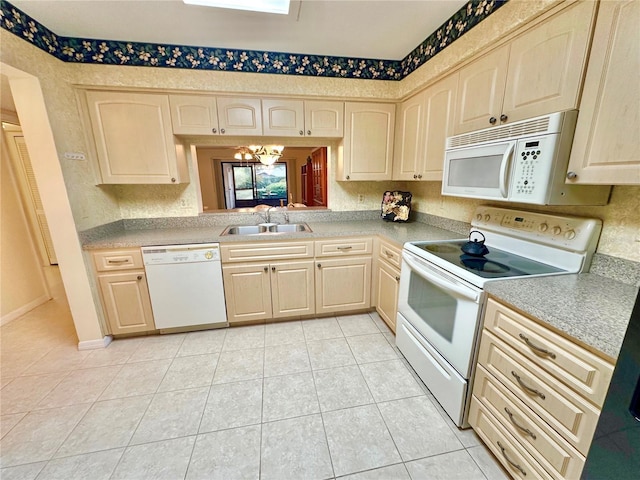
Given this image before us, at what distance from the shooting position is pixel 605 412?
76cm

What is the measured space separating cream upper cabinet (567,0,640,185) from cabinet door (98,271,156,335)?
9.44 feet

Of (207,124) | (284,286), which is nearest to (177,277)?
(284,286)

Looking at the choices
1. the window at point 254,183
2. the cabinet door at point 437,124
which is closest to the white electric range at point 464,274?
the cabinet door at point 437,124

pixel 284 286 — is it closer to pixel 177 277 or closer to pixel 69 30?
pixel 177 277

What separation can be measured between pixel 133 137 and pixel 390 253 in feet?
7.73

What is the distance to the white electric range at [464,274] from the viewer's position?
4.24 feet

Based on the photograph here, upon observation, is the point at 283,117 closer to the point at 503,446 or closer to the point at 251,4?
the point at 251,4

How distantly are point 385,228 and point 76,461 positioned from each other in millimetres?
2516

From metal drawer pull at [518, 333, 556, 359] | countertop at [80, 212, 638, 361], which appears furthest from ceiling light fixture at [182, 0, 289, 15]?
metal drawer pull at [518, 333, 556, 359]

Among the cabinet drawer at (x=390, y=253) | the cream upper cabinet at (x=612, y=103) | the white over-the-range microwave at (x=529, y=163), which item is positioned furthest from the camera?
the cabinet drawer at (x=390, y=253)

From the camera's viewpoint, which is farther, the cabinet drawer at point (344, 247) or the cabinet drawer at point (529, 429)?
the cabinet drawer at point (344, 247)

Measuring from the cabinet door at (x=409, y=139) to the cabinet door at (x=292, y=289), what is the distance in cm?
123

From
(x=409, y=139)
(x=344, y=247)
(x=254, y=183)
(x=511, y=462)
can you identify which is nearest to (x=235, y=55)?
(x=409, y=139)

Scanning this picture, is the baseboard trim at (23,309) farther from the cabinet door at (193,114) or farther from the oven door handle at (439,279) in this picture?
the oven door handle at (439,279)
